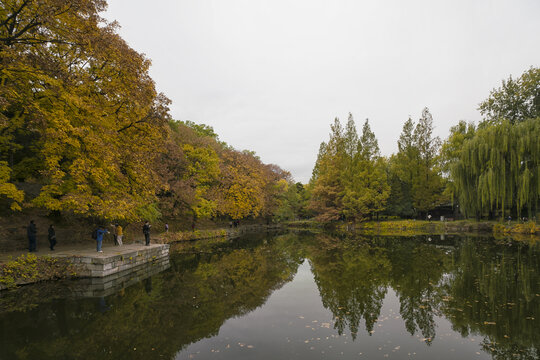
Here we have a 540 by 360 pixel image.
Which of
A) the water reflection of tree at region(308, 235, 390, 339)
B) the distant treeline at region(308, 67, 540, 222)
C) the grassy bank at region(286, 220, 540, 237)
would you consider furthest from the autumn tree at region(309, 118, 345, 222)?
the water reflection of tree at region(308, 235, 390, 339)

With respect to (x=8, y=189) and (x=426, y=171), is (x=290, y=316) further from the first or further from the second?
(x=426, y=171)

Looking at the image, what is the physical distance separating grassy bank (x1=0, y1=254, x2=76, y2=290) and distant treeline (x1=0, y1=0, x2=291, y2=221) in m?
2.23

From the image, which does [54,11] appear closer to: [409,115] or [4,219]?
[4,219]

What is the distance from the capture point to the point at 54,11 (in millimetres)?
9203

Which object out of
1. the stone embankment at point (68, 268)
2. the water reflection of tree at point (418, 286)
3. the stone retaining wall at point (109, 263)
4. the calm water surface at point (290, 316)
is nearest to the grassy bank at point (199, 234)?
the stone retaining wall at point (109, 263)

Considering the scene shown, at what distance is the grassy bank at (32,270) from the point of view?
968 cm

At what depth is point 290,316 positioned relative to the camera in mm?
7555

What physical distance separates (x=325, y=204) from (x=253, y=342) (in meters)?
35.6

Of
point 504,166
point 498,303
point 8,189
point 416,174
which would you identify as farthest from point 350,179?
point 8,189

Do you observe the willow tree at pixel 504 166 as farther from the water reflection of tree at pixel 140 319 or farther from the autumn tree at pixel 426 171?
the water reflection of tree at pixel 140 319

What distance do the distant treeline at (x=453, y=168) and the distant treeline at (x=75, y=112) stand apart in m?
28.7

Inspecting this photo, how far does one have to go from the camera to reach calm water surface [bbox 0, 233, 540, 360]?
5.54 m

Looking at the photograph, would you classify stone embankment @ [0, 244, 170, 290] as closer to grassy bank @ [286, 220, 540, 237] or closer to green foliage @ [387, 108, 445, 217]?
grassy bank @ [286, 220, 540, 237]

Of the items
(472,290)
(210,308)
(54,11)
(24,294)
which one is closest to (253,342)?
(210,308)
